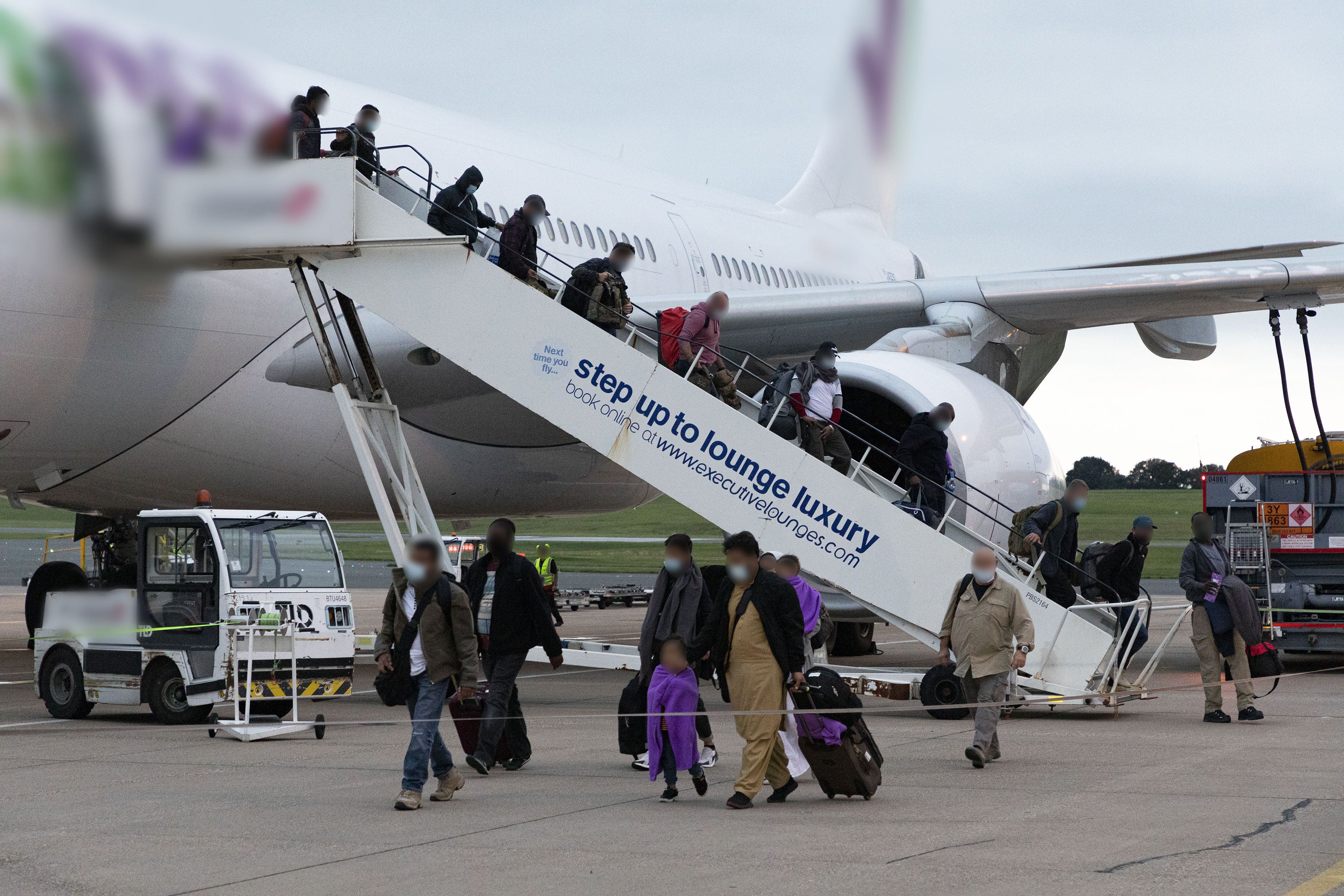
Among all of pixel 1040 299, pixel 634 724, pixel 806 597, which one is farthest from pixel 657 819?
pixel 1040 299

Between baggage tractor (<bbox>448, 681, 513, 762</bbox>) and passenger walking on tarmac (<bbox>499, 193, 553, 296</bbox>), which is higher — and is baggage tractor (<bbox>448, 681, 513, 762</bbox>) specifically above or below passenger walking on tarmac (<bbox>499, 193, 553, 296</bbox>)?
below

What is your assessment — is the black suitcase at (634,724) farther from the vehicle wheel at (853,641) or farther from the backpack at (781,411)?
the vehicle wheel at (853,641)

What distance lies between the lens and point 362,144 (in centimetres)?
991

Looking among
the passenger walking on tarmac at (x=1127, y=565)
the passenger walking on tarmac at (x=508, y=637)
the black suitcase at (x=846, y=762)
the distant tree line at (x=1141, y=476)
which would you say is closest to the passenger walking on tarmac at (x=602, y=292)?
the passenger walking on tarmac at (x=508, y=637)

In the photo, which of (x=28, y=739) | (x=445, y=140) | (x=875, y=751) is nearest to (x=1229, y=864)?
(x=875, y=751)

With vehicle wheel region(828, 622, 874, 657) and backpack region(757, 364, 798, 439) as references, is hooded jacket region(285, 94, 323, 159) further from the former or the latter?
vehicle wheel region(828, 622, 874, 657)

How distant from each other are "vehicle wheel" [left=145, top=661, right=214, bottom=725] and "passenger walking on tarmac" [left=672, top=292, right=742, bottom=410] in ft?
12.9

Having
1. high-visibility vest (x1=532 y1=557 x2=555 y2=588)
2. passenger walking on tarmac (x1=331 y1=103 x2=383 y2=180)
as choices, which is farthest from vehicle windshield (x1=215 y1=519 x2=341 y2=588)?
high-visibility vest (x1=532 y1=557 x2=555 y2=588)

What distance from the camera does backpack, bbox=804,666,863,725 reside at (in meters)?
7.20

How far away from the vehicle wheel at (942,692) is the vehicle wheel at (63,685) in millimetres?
5831

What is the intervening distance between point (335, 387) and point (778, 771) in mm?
4228

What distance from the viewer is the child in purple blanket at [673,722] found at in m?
7.26

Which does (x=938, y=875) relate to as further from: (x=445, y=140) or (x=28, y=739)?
(x=445, y=140)

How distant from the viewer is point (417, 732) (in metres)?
6.97
